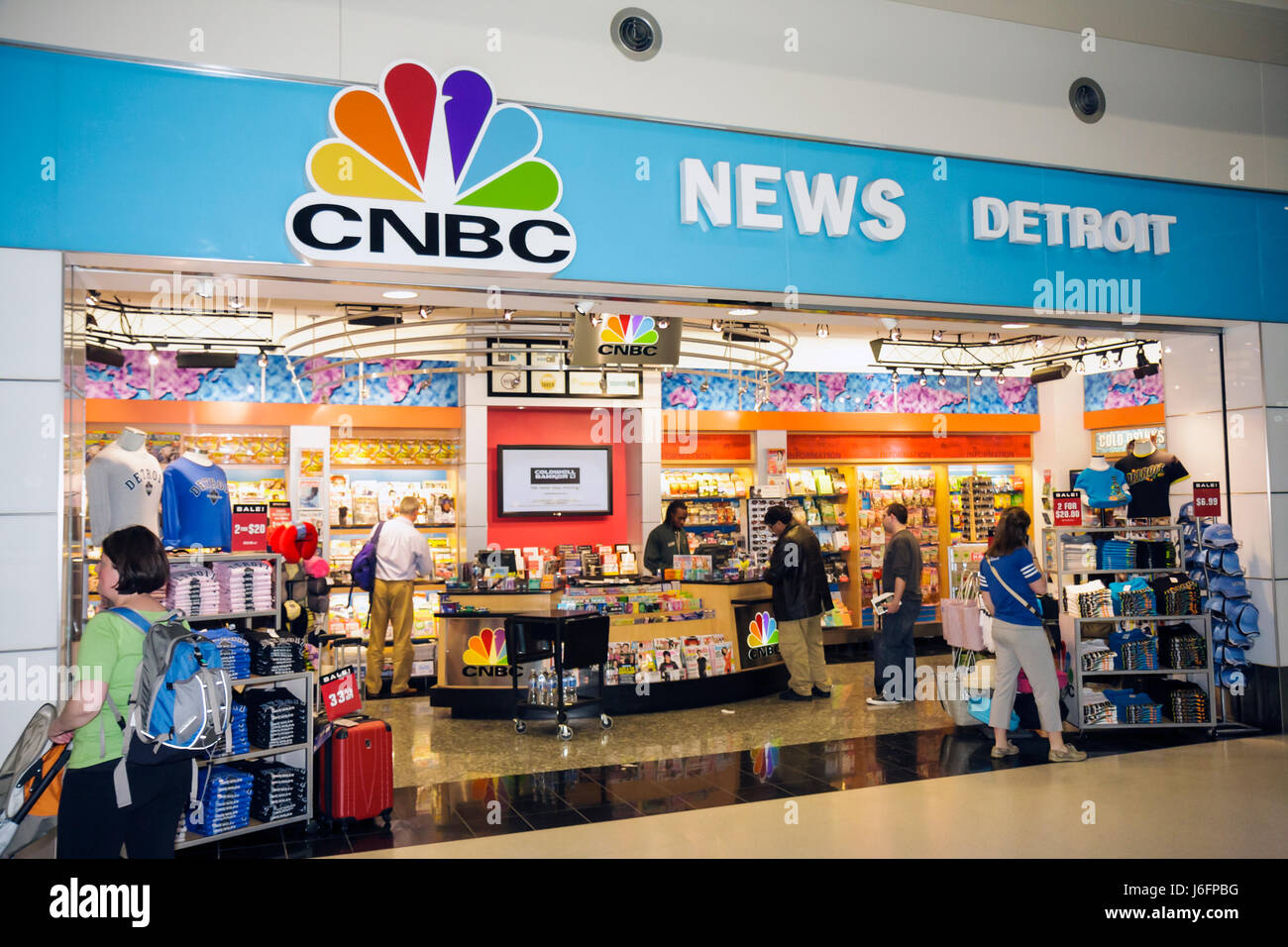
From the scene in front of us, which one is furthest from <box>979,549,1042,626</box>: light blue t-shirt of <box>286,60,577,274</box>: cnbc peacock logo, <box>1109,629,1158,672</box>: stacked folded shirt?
<box>286,60,577,274</box>: cnbc peacock logo

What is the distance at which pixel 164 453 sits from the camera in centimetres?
610

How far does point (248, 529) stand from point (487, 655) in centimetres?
273

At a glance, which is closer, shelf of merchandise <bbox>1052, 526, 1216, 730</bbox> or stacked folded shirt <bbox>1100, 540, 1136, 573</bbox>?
shelf of merchandise <bbox>1052, 526, 1216, 730</bbox>

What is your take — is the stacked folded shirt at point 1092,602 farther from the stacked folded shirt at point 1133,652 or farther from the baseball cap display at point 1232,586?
the baseball cap display at point 1232,586

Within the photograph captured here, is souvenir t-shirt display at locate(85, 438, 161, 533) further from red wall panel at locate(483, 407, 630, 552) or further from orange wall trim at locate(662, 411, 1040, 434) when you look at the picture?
orange wall trim at locate(662, 411, 1040, 434)

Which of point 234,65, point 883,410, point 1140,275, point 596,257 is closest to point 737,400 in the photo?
point 883,410

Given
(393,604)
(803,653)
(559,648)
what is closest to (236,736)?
(559,648)

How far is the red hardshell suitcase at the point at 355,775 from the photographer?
15.5 feet

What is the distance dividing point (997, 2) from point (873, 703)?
5337 millimetres

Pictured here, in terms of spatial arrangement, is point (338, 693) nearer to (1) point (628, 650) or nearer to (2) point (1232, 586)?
(1) point (628, 650)

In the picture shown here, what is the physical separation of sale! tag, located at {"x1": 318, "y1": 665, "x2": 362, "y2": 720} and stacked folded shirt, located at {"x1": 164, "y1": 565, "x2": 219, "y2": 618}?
743 millimetres

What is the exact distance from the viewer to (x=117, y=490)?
459 centimetres

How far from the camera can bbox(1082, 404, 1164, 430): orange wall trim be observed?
1102 cm
